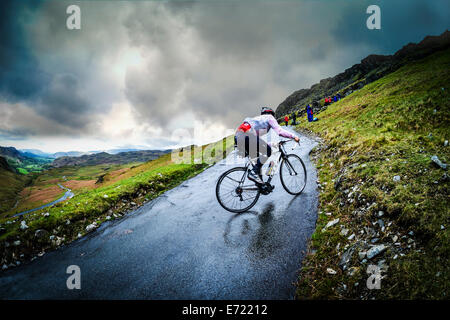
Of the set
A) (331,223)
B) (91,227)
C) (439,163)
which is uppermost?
(439,163)

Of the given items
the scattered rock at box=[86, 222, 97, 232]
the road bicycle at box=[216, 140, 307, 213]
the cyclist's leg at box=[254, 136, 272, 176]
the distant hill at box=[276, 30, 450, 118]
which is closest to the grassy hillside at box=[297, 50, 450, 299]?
the road bicycle at box=[216, 140, 307, 213]

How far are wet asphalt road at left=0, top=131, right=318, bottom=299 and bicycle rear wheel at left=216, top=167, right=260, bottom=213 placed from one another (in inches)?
13.3

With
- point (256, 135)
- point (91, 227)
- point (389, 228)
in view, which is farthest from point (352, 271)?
point (91, 227)

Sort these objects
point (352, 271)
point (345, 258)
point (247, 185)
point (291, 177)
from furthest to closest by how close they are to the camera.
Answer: point (291, 177), point (247, 185), point (345, 258), point (352, 271)

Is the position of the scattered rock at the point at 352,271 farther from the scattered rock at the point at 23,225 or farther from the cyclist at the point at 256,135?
the scattered rock at the point at 23,225

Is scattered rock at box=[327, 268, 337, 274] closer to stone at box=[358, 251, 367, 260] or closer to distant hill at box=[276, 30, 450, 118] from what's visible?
stone at box=[358, 251, 367, 260]

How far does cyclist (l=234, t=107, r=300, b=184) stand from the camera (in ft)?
20.3

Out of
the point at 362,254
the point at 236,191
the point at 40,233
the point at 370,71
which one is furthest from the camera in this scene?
the point at 370,71

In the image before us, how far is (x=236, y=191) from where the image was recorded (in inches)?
262

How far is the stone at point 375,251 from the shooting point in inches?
133

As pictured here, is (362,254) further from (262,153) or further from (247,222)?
(262,153)

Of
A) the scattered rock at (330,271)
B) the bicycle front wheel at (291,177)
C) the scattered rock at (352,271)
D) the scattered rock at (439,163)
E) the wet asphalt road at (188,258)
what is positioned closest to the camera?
the scattered rock at (352,271)

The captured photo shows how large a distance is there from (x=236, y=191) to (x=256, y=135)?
2.15m

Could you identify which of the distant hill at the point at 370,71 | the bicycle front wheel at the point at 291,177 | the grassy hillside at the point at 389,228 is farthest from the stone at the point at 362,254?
the distant hill at the point at 370,71
